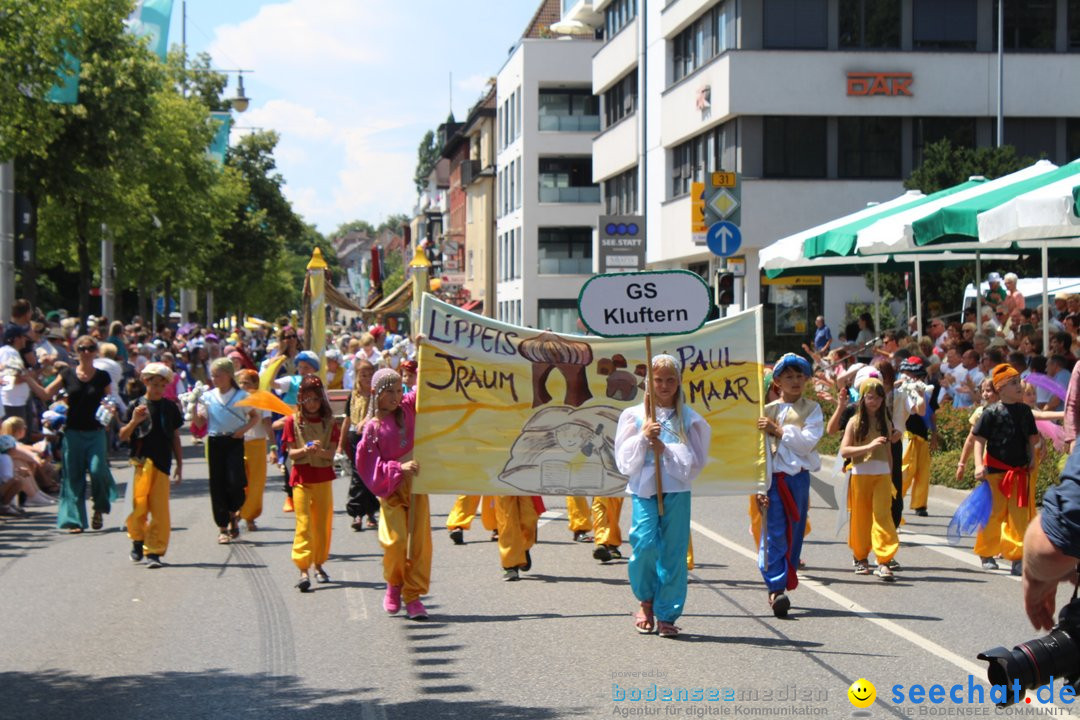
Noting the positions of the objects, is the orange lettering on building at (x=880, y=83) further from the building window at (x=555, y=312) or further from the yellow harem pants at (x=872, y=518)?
the building window at (x=555, y=312)

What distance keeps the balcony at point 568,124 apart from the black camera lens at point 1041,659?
60.8m

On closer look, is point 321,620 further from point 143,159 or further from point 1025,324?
point 143,159

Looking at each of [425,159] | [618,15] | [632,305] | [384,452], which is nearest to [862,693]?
[632,305]

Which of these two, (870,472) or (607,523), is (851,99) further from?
(870,472)

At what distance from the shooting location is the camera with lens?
145 inches

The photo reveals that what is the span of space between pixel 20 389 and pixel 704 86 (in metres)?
23.6

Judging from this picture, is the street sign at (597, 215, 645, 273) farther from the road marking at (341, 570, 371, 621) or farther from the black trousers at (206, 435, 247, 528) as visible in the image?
the road marking at (341, 570, 371, 621)

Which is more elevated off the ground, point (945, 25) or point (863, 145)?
point (945, 25)

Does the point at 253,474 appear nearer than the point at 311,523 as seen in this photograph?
No

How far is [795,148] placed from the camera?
116ft

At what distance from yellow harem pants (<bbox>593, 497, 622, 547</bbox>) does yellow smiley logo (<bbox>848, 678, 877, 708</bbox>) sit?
14.8 feet

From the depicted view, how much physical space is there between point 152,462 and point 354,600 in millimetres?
2977

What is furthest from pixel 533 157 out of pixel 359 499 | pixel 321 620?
pixel 321 620

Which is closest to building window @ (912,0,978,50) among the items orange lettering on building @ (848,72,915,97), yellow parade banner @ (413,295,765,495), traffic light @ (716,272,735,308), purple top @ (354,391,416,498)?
orange lettering on building @ (848,72,915,97)
